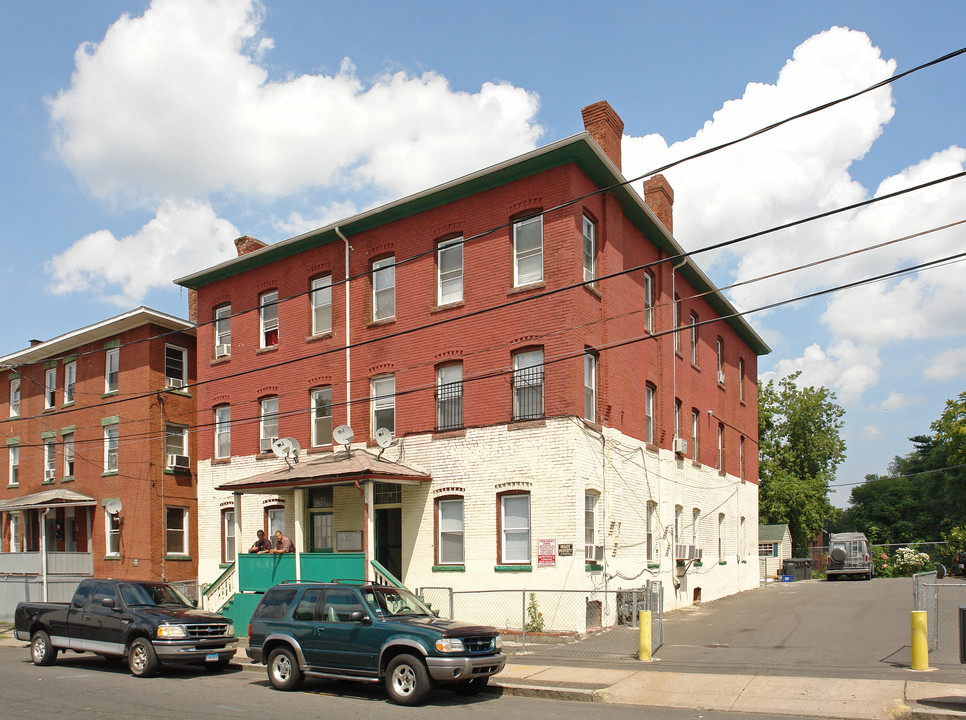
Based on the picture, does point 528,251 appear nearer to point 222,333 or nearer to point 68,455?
point 222,333

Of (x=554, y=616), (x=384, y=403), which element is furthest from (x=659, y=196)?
(x=554, y=616)

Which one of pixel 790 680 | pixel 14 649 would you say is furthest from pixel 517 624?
pixel 14 649

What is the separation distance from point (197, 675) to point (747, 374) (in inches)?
Answer: 1125

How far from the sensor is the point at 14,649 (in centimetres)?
2161

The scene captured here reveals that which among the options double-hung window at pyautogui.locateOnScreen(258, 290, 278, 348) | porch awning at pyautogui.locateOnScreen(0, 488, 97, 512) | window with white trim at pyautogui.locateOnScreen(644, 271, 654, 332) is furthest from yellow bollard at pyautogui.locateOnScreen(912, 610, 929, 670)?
porch awning at pyautogui.locateOnScreen(0, 488, 97, 512)

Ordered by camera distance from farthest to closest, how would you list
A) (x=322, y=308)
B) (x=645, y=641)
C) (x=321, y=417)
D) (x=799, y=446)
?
(x=799, y=446) < (x=322, y=308) < (x=321, y=417) < (x=645, y=641)

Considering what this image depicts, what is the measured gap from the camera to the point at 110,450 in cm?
3200

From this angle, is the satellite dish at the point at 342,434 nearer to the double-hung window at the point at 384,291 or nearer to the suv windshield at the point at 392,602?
the double-hung window at the point at 384,291

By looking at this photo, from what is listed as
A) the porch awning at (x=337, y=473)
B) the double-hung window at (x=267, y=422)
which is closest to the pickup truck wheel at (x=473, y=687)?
the porch awning at (x=337, y=473)

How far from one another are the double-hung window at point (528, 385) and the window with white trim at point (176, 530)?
52.3 ft

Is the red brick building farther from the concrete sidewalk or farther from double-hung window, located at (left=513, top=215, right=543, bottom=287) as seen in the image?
the concrete sidewalk

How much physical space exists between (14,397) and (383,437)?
2407 centimetres

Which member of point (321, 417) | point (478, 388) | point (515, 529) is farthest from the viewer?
point (321, 417)

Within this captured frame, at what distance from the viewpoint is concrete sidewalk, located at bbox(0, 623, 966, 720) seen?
37.3 feet
